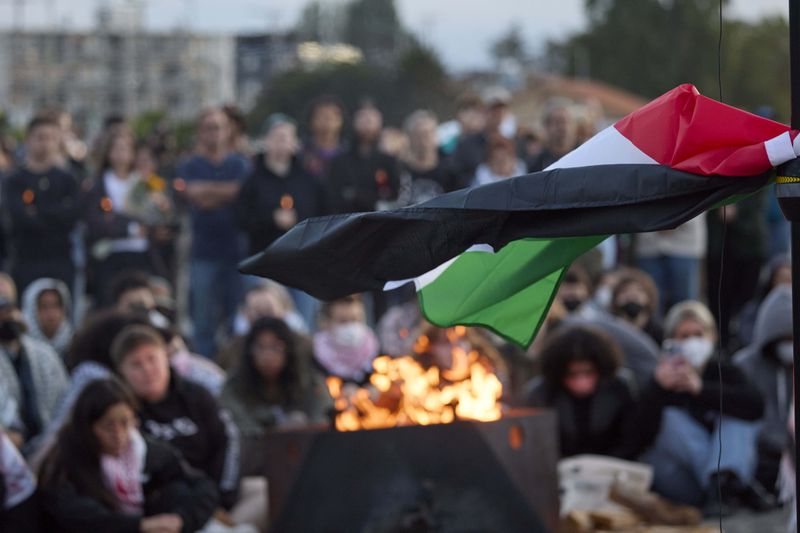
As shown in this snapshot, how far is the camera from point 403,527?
721 centimetres

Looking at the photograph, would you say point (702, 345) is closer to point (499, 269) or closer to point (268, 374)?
point (268, 374)

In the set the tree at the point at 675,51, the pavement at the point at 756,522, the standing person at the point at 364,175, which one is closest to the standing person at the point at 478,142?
the standing person at the point at 364,175

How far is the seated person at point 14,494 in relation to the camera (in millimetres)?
7488

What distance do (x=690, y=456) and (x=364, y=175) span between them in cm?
412

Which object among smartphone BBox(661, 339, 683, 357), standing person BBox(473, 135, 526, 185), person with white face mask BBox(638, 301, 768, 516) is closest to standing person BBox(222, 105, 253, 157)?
standing person BBox(473, 135, 526, 185)

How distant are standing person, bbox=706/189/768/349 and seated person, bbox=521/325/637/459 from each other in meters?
4.47

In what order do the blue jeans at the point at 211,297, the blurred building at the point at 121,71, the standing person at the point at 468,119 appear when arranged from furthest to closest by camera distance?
the blurred building at the point at 121,71, the standing person at the point at 468,119, the blue jeans at the point at 211,297

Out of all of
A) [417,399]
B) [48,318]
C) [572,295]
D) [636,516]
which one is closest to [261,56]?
[572,295]

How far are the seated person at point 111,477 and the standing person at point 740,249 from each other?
22.8 feet

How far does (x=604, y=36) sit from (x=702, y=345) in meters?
71.3

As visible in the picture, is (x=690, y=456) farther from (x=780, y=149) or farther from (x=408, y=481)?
(x=780, y=149)

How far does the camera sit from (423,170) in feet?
43.0

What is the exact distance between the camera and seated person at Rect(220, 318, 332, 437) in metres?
8.89

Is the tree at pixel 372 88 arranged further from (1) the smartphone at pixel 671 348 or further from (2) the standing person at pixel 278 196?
(1) the smartphone at pixel 671 348
